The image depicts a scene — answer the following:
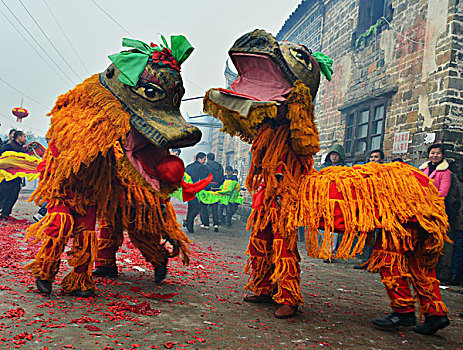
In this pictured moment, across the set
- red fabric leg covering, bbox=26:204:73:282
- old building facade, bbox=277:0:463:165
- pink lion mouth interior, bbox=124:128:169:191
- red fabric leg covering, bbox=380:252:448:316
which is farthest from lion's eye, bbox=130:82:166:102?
old building facade, bbox=277:0:463:165

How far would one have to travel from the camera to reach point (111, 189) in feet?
10.7

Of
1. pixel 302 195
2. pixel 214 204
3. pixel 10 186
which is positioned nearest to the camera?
pixel 302 195

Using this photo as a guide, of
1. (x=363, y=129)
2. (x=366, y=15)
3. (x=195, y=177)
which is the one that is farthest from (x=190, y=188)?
(x=366, y=15)

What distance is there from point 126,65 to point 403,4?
258 inches

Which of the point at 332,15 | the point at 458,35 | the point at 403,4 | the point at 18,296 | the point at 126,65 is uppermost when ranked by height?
the point at 332,15

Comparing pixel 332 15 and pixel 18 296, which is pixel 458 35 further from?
pixel 18 296

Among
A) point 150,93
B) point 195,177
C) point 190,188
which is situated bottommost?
point 190,188

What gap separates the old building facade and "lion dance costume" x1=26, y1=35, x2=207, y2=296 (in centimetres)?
482

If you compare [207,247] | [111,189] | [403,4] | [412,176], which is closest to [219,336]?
[111,189]

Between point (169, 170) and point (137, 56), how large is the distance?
0.85 m

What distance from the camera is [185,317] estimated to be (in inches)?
107

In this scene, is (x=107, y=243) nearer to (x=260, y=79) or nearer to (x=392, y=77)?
(x=260, y=79)

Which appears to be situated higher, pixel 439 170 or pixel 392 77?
pixel 392 77

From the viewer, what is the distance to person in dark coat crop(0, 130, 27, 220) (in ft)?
23.5
